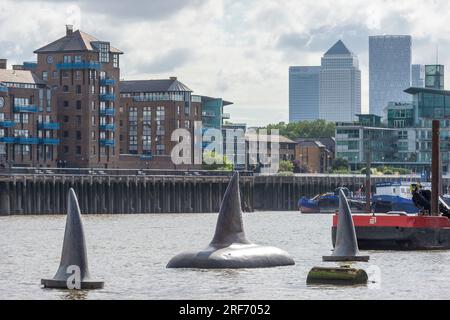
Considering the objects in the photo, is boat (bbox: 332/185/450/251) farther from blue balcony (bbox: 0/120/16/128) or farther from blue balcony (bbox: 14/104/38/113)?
blue balcony (bbox: 14/104/38/113)

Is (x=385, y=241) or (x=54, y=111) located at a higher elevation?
(x=54, y=111)

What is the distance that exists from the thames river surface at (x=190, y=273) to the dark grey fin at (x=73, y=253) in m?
0.55

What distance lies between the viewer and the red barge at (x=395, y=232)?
2876 inches

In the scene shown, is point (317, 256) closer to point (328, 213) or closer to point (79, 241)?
point (79, 241)

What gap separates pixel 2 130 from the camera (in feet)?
606

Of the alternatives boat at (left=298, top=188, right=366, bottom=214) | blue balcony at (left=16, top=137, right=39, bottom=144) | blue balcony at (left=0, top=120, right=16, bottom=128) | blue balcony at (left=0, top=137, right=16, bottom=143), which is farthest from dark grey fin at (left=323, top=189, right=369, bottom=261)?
blue balcony at (left=16, top=137, right=39, bottom=144)

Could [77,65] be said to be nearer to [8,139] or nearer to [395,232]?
[8,139]

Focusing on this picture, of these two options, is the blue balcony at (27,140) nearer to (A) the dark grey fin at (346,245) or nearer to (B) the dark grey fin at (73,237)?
(A) the dark grey fin at (346,245)

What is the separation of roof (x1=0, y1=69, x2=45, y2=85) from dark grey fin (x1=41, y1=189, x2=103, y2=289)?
5465 inches

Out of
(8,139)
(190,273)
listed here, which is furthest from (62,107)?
(190,273)

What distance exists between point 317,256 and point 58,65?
130 m
